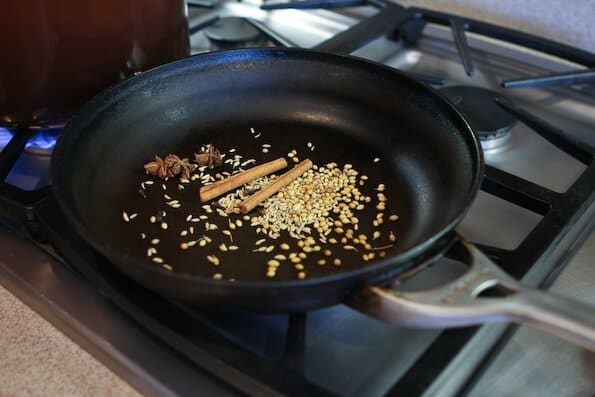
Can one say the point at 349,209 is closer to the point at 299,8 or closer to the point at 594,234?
the point at 594,234

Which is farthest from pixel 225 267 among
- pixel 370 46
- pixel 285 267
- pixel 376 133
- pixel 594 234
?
pixel 370 46

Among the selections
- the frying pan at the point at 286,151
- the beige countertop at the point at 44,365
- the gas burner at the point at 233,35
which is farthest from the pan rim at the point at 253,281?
the gas burner at the point at 233,35

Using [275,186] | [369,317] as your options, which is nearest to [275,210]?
[275,186]

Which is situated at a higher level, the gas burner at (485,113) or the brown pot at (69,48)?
the brown pot at (69,48)

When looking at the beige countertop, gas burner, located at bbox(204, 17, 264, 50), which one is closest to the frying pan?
the beige countertop

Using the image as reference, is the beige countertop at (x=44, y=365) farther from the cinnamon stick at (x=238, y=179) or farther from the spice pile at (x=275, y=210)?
the cinnamon stick at (x=238, y=179)

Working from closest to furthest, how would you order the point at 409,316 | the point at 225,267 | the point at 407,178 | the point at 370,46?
the point at 409,316 < the point at 225,267 < the point at 407,178 < the point at 370,46

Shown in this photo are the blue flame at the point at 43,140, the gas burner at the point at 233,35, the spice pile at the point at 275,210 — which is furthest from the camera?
the gas burner at the point at 233,35
